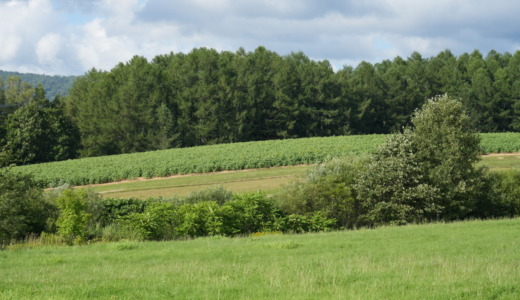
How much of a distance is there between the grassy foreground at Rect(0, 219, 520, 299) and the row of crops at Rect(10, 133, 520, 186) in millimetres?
41814

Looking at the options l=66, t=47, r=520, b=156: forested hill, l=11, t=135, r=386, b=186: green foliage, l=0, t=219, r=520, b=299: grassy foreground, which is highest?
l=66, t=47, r=520, b=156: forested hill

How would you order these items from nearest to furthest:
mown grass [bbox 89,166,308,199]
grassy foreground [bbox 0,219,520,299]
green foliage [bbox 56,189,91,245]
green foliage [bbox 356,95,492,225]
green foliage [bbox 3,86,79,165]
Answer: grassy foreground [bbox 0,219,520,299] < green foliage [bbox 56,189,91,245] < green foliage [bbox 356,95,492,225] < mown grass [bbox 89,166,308,199] < green foliage [bbox 3,86,79,165]

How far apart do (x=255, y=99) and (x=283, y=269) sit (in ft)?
280

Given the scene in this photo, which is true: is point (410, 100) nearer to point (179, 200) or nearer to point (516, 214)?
point (516, 214)

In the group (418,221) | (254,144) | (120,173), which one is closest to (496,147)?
Answer: (254,144)

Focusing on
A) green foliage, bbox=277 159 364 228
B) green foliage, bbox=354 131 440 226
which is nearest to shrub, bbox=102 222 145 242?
green foliage, bbox=277 159 364 228

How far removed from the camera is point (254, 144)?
74.6 meters

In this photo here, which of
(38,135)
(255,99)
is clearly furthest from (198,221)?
(255,99)

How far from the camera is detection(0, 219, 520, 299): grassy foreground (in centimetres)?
890

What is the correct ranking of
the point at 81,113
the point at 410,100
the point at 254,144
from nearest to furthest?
the point at 254,144
the point at 81,113
the point at 410,100

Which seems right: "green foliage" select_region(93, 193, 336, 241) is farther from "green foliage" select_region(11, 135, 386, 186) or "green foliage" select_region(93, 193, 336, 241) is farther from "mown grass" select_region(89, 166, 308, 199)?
"green foliage" select_region(11, 135, 386, 186)

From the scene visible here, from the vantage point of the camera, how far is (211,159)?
63500 mm

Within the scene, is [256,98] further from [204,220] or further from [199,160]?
[204,220]

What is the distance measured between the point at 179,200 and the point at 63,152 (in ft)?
200
